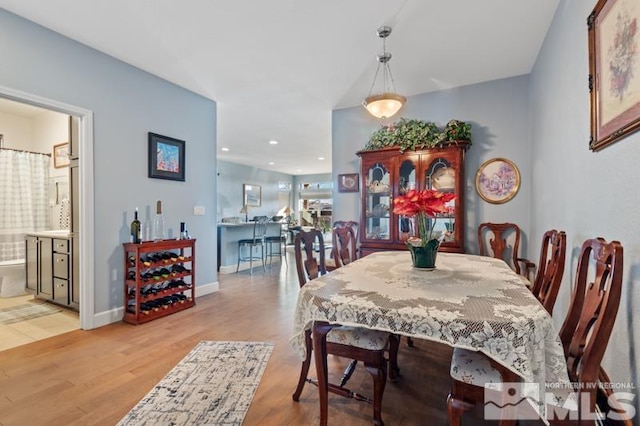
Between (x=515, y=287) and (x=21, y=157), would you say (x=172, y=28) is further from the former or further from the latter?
(x=21, y=157)

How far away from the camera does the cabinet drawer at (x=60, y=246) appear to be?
10.9 ft

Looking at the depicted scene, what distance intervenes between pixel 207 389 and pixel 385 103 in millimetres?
2568

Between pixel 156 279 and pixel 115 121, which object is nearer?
pixel 115 121

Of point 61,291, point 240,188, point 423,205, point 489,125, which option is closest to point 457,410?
point 423,205

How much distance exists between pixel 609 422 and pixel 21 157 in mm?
6382

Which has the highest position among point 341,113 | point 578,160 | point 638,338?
point 341,113

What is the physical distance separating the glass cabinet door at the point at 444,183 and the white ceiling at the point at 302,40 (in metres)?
1.05

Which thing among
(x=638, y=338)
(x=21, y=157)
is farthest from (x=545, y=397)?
(x=21, y=157)

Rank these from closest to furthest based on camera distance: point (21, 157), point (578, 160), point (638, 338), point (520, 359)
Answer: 1. point (520, 359)
2. point (638, 338)
3. point (578, 160)
4. point (21, 157)

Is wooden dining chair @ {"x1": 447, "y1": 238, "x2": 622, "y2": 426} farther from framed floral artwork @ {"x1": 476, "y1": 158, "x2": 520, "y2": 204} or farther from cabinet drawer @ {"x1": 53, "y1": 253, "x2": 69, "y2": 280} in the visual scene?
cabinet drawer @ {"x1": 53, "y1": 253, "x2": 69, "y2": 280}

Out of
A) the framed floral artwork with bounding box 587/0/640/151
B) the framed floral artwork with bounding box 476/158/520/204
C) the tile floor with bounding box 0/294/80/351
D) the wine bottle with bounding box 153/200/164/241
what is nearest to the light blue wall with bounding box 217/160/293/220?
the wine bottle with bounding box 153/200/164/241

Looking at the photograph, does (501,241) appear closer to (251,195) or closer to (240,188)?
(240,188)

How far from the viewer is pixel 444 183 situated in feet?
11.2

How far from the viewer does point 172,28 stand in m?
2.50
